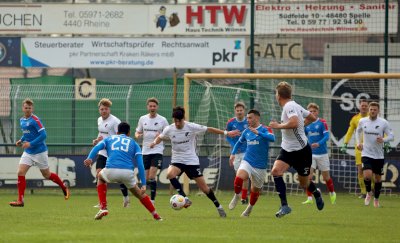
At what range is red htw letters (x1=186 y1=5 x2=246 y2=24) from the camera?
28.7 m

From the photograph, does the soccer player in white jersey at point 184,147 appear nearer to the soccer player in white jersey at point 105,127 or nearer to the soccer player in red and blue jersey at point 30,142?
the soccer player in white jersey at point 105,127

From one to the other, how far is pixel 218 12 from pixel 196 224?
1400cm

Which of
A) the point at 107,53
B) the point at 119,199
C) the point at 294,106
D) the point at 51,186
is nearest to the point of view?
the point at 294,106

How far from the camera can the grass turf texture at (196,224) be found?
1330cm

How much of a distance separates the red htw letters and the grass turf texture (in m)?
7.68

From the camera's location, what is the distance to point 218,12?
2880 cm

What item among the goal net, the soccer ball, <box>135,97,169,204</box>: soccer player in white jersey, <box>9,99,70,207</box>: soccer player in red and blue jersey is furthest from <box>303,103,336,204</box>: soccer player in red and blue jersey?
<box>9,99,70,207</box>: soccer player in red and blue jersey

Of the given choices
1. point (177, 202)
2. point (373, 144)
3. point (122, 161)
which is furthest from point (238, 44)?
point (122, 161)

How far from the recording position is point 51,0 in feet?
102

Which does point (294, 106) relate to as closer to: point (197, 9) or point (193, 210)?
point (193, 210)

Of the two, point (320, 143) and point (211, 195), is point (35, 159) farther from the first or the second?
point (320, 143)

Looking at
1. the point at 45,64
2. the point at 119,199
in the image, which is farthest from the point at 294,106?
the point at 45,64

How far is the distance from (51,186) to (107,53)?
13.7 feet

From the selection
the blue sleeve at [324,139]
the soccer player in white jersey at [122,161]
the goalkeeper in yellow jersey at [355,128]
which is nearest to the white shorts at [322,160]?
the goalkeeper in yellow jersey at [355,128]
